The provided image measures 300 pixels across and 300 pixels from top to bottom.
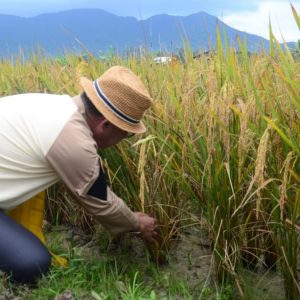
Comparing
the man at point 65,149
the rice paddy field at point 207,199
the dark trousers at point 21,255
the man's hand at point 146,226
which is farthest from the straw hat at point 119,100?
the dark trousers at point 21,255

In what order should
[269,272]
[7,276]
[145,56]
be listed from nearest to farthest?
1. [269,272]
2. [7,276]
3. [145,56]

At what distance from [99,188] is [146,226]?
27cm

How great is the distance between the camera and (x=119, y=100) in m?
2.57

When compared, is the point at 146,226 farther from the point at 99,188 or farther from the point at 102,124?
the point at 102,124

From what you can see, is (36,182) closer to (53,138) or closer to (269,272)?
(53,138)

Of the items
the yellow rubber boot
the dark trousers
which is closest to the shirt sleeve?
the dark trousers

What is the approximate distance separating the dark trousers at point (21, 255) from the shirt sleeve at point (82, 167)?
37 centimetres

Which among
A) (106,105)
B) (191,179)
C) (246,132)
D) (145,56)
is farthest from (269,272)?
(145,56)

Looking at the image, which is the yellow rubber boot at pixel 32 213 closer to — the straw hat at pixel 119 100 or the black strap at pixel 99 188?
the black strap at pixel 99 188

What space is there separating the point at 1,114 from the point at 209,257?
1.17 metres

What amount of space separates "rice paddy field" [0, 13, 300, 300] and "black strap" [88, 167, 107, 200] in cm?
17

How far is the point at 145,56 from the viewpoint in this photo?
4.05 meters

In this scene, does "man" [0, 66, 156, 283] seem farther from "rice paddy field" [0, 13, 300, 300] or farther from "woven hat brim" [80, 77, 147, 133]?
"rice paddy field" [0, 13, 300, 300]

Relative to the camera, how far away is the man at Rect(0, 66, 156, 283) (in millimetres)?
2543
